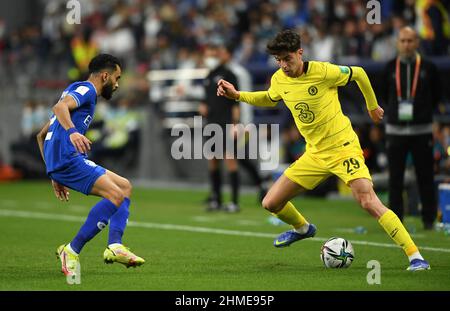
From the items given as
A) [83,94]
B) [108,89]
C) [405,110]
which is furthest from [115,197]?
[405,110]

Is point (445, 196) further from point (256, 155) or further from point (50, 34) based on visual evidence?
point (50, 34)

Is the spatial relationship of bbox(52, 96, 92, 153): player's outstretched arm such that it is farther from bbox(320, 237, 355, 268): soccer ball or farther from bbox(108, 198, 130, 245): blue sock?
bbox(320, 237, 355, 268): soccer ball

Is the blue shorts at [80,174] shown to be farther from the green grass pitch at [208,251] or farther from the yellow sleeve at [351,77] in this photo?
the yellow sleeve at [351,77]

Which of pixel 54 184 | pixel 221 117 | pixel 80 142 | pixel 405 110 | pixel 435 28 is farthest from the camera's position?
pixel 435 28

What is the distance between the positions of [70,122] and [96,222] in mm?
935

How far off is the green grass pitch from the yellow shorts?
2.78ft

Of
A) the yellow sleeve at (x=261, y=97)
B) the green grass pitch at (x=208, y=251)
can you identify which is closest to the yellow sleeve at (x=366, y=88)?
the yellow sleeve at (x=261, y=97)

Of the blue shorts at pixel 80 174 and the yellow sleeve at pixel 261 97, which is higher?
the yellow sleeve at pixel 261 97

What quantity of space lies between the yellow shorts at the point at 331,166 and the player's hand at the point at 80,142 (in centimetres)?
238

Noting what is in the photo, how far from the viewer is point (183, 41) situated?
26375 mm

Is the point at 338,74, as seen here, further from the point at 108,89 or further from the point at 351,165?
the point at 108,89

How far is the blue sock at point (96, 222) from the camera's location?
9055mm

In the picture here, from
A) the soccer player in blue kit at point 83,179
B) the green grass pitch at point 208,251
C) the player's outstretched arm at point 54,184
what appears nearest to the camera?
the green grass pitch at point 208,251

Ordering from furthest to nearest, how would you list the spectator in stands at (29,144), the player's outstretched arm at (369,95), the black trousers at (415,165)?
the spectator in stands at (29,144) < the black trousers at (415,165) < the player's outstretched arm at (369,95)
